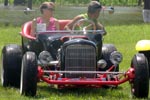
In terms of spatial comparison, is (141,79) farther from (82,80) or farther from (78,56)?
(78,56)

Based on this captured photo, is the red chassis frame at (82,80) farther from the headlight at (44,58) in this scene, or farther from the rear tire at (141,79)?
the headlight at (44,58)

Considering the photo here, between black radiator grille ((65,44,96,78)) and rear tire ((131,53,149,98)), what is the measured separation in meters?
0.72

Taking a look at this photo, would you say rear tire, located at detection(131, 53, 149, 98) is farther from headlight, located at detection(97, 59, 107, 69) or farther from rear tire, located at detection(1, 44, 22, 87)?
rear tire, located at detection(1, 44, 22, 87)

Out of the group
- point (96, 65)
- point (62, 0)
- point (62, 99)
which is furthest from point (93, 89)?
point (62, 0)

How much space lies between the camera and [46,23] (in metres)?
9.19

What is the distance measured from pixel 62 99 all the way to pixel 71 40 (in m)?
1.07

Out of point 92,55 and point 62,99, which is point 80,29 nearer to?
point 92,55

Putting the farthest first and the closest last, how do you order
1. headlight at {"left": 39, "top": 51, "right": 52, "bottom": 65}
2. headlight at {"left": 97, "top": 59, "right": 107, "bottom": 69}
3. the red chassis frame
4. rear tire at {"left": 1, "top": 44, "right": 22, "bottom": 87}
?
rear tire at {"left": 1, "top": 44, "right": 22, "bottom": 87}
headlight at {"left": 97, "top": 59, "right": 107, "bottom": 69}
headlight at {"left": 39, "top": 51, "right": 52, "bottom": 65}
the red chassis frame

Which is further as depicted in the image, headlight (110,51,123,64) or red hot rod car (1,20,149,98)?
headlight (110,51,123,64)

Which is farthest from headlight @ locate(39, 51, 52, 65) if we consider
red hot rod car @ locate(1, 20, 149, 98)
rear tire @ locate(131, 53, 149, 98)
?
rear tire @ locate(131, 53, 149, 98)

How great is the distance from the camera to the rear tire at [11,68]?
8.55 meters

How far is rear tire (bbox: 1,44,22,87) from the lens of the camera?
855 centimetres

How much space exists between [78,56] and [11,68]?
1.16 metres

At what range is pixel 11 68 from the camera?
28.0 feet
